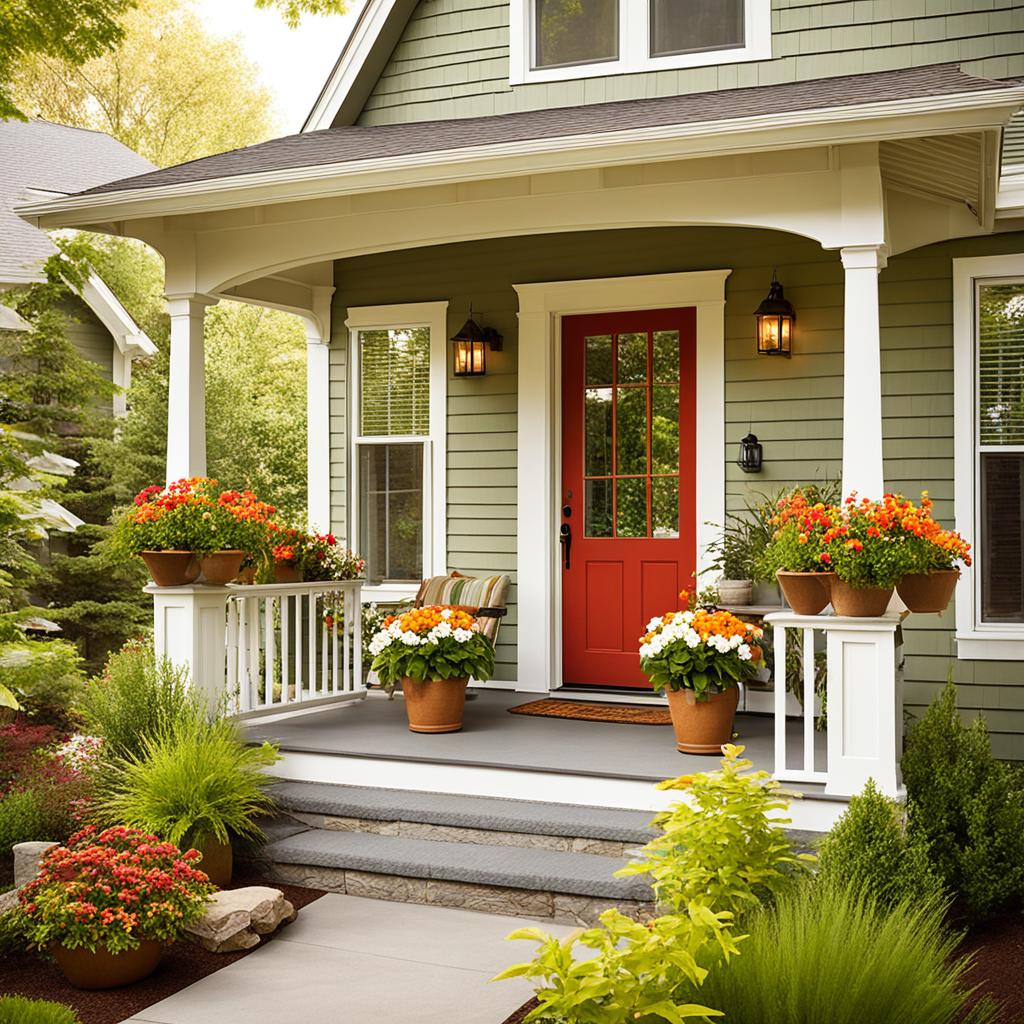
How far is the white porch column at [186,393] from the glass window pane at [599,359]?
240 centimetres

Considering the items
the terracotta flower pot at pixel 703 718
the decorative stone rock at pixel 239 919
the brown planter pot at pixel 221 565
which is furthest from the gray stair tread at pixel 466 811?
the brown planter pot at pixel 221 565

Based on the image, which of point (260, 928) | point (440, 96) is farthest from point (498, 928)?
point (440, 96)

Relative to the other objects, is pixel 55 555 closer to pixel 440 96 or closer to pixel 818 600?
pixel 440 96

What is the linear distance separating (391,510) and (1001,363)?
396 cm

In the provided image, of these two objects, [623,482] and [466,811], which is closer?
[466,811]

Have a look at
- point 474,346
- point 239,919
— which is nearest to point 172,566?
point 239,919

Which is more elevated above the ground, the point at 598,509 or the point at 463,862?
the point at 598,509

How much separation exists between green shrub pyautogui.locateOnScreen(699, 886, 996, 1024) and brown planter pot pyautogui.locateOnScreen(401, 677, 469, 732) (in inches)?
123

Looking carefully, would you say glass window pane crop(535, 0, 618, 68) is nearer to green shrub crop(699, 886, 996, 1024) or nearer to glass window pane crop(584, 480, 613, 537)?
glass window pane crop(584, 480, 613, 537)

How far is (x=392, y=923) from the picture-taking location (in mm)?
4859

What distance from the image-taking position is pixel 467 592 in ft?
24.6

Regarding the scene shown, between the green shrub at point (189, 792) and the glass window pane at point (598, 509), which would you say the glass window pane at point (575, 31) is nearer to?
the glass window pane at point (598, 509)

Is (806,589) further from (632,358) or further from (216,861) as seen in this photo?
(632,358)

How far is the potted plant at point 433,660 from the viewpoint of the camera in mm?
6176
